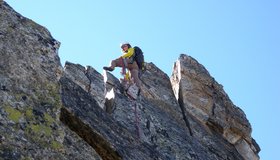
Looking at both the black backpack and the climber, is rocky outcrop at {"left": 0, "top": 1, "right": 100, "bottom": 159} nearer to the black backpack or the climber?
the climber

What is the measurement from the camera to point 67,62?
87.9ft

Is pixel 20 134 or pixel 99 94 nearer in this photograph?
pixel 20 134

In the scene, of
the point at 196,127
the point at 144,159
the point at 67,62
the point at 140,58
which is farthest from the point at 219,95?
the point at 144,159

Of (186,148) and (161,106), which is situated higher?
(161,106)

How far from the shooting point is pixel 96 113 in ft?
55.8

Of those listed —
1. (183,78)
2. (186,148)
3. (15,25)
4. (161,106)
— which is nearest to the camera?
(15,25)

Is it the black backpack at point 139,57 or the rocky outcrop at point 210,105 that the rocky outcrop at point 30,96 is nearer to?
the black backpack at point 139,57

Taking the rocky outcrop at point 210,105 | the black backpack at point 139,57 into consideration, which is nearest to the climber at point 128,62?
the black backpack at point 139,57

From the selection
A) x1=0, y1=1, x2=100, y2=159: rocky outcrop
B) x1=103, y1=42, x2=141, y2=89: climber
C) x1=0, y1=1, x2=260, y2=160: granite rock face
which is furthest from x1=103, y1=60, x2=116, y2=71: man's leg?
x1=0, y1=1, x2=100, y2=159: rocky outcrop

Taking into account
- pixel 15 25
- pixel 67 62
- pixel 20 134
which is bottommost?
→ pixel 20 134

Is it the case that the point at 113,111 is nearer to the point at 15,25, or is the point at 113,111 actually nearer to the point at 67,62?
the point at 67,62

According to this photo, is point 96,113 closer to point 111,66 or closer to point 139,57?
point 111,66

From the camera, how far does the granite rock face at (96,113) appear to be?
11.8 metres

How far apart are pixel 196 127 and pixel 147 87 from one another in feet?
10.8
